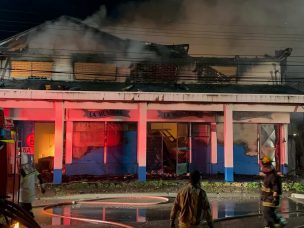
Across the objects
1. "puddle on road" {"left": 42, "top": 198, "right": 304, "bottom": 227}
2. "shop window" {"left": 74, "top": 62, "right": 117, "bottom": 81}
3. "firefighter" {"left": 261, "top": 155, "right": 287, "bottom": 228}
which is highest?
"shop window" {"left": 74, "top": 62, "right": 117, "bottom": 81}

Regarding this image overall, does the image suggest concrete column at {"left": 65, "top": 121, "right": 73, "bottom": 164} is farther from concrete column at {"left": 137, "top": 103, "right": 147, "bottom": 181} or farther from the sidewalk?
the sidewalk

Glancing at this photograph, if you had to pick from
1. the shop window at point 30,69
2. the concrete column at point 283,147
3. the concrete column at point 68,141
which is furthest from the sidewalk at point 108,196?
the shop window at point 30,69

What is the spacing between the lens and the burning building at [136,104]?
62.5 feet

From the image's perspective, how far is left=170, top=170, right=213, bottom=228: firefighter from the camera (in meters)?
5.64

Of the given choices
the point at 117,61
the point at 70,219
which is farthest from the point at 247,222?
the point at 117,61

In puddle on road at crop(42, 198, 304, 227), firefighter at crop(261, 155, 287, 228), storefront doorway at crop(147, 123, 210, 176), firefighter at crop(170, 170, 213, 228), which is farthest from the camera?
storefront doorway at crop(147, 123, 210, 176)

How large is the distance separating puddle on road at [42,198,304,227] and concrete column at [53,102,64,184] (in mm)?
4161

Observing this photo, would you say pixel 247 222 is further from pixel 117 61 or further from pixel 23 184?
pixel 117 61

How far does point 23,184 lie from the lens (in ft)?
30.6

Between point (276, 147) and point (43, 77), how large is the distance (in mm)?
12689

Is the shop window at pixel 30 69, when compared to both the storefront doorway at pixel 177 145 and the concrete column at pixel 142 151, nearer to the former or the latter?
the storefront doorway at pixel 177 145

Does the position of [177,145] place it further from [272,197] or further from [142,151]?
[272,197]

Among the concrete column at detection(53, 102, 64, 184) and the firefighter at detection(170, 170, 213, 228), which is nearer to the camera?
the firefighter at detection(170, 170, 213, 228)

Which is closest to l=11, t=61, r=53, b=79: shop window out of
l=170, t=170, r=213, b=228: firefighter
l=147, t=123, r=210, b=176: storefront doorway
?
l=147, t=123, r=210, b=176: storefront doorway
